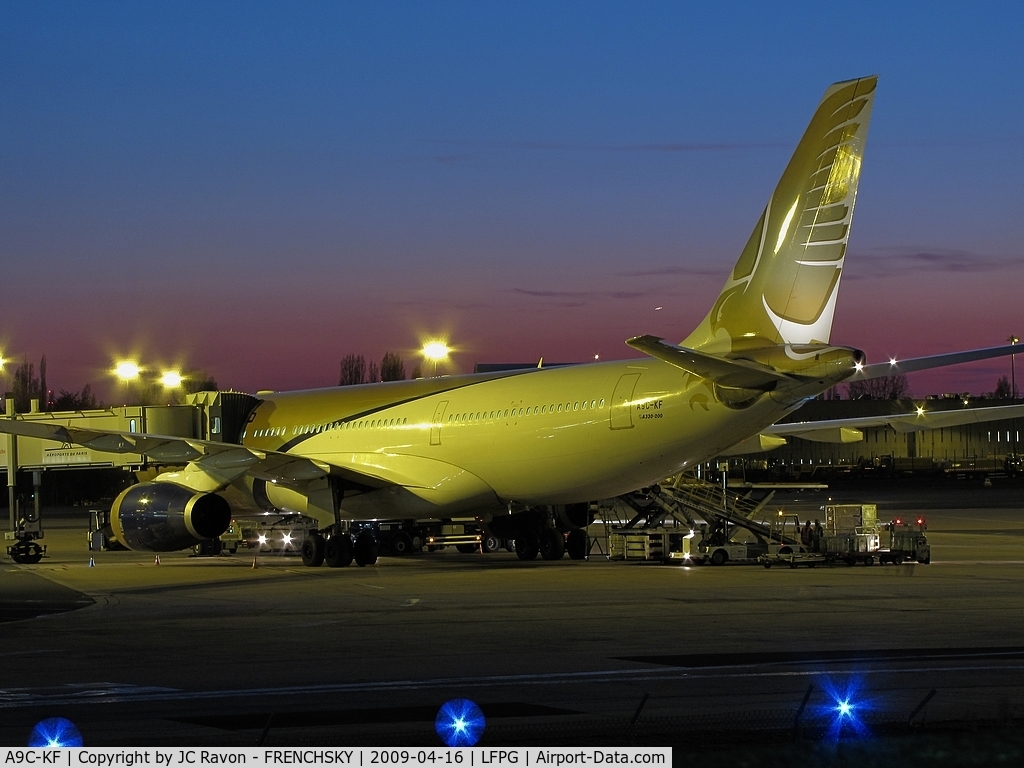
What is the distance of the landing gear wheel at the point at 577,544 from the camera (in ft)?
109

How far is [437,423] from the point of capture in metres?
30.8

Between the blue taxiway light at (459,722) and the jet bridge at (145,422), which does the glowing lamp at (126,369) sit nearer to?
the jet bridge at (145,422)

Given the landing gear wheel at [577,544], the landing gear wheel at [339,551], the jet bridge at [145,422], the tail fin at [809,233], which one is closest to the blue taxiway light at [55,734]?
the tail fin at [809,233]

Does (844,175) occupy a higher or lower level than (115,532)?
higher

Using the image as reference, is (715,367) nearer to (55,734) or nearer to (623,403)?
(623,403)

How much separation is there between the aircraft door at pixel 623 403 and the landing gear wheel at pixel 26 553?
16.5m

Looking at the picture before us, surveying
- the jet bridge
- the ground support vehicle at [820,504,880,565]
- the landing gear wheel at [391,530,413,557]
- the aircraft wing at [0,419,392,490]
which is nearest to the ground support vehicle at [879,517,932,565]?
the ground support vehicle at [820,504,880,565]

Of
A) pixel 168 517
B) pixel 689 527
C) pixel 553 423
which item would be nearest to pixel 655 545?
pixel 689 527

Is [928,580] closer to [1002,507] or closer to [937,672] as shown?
[937,672]

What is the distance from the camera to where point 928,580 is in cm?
2467

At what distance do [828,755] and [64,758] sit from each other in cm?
478

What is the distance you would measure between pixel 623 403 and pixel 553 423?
1.95 m

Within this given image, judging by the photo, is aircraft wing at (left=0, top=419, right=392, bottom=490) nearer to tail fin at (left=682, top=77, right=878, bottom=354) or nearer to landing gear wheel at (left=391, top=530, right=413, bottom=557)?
landing gear wheel at (left=391, top=530, right=413, bottom=557)

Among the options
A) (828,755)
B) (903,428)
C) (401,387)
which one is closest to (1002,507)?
(903,428)
